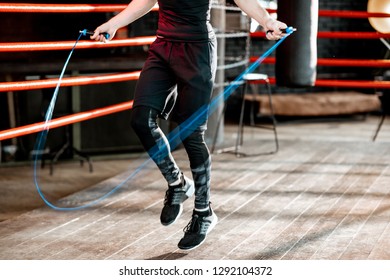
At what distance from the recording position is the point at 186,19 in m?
2.67

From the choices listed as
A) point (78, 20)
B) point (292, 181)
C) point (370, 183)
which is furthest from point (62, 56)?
point (370, 183)

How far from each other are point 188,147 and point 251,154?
2264 mm

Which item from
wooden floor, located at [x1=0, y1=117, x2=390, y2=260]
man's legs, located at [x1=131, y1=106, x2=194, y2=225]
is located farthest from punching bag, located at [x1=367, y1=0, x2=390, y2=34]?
man's legs, located at [x1=131, y1=106, x2=194, y2=225]

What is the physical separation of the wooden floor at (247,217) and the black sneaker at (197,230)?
0.04m

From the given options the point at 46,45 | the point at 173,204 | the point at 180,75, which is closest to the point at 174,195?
the point at 173,204

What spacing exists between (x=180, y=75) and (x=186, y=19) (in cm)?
20

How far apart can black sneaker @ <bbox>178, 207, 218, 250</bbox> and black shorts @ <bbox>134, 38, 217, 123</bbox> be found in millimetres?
388

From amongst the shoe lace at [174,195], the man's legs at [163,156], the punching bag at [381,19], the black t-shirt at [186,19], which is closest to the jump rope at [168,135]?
the man's legs at [163,156]

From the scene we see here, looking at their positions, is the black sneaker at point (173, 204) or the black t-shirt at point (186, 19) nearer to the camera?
the black t-shirt at point (186, 19)

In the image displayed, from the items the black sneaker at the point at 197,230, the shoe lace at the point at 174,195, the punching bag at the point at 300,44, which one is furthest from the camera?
the punching bag at the point at 300,44

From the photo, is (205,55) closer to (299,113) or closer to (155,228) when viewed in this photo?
(155,228)

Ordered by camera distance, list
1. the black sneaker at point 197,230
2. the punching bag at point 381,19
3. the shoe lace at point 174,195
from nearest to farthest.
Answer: the black sneaker at point 197,230 < the shoe lace at point 174,195 < the punching bag at point 381,19

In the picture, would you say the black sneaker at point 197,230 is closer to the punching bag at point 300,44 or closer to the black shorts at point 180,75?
the black shorts at point 180,75

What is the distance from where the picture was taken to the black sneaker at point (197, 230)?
9.11 ft
